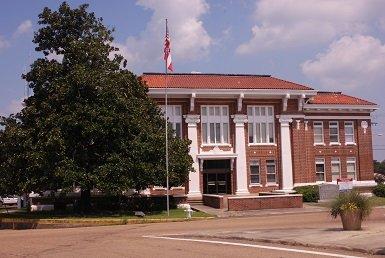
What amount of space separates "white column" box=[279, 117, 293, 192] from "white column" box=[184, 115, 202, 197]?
755 centimetres

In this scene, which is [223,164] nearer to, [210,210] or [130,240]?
[210,210]

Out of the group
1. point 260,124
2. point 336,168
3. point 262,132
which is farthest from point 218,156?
point 336,168

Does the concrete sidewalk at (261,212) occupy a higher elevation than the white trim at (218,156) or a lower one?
lower

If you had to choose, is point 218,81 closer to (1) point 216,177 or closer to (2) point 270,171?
(1) point 216,177

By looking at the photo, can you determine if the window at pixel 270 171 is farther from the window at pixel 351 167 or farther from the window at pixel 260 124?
the window at pixel 351 167

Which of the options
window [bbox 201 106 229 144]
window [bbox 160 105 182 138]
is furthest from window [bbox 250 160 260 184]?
window [bbox 160 105 182 138]

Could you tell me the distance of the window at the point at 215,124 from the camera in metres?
46.5

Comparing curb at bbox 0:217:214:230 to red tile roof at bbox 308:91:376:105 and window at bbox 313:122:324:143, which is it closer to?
window at bbox 313:122:324:143

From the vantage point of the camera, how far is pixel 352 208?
59.0ft

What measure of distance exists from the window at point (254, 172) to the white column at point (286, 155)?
87.7 inches

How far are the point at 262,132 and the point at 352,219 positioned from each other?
29989mm

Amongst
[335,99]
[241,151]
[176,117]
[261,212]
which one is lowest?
[261,212]

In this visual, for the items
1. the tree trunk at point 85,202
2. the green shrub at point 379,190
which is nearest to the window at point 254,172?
the green shrub at point 379,190

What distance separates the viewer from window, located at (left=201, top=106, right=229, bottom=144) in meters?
46.5
